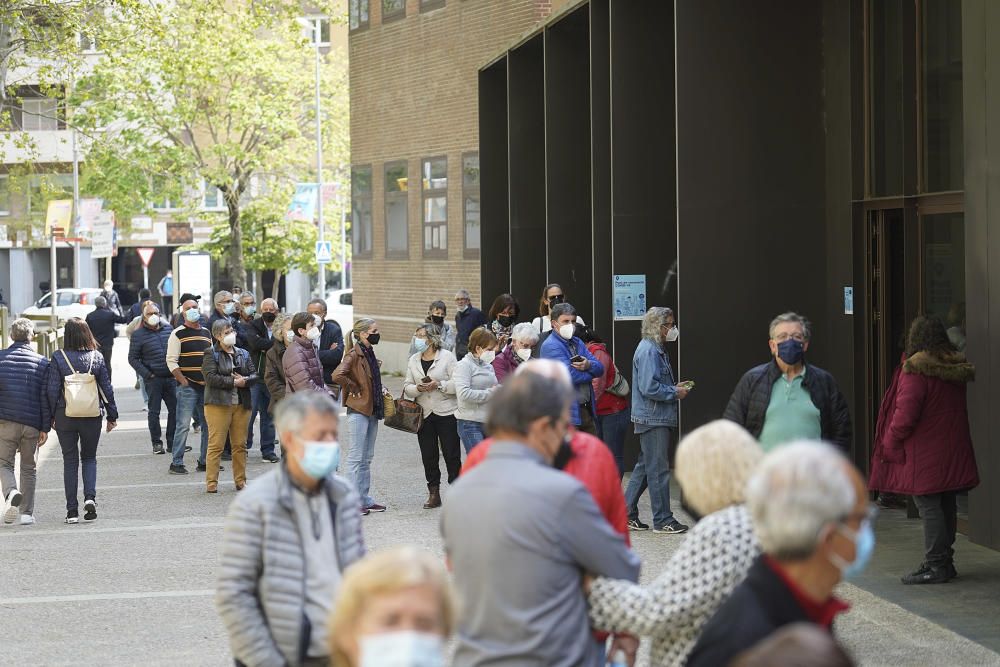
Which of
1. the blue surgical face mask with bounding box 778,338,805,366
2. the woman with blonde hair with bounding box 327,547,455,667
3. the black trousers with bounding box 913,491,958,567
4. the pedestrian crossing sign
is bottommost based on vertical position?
the black trousers with bounding box 913,491,958,567

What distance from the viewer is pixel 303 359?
49.8 ft

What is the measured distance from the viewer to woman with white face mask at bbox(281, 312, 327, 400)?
15102 mm

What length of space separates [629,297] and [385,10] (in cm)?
1954

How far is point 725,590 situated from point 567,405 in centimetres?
83

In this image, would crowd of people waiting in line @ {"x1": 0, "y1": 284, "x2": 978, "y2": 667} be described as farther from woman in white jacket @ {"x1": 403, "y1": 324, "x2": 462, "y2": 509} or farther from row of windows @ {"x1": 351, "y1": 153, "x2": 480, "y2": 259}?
row of windows @ {"x1": 351, "y1": 153, "x2": 480, "y2": 259}

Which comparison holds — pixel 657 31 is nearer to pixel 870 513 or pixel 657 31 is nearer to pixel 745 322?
pixel 745 322

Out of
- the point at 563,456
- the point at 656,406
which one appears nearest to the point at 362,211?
the point at 656,406

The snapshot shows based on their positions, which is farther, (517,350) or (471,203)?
(471,203)

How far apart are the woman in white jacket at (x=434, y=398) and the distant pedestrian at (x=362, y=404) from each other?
374 mm

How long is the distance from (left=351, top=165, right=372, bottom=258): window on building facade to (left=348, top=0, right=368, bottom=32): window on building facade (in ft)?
10.4

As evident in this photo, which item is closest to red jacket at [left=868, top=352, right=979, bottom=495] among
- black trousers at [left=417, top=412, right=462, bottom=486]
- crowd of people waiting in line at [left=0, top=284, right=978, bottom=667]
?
crowd of people waiting in line at [left=0, top=284, right=978, bottom=667]

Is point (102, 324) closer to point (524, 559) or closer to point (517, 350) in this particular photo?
point (517, 350)

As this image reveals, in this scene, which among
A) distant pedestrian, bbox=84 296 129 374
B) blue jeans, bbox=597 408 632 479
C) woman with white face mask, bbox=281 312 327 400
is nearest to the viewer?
blue jeans, bbox=597 408 632 479

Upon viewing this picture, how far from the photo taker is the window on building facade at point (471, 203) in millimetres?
29641
